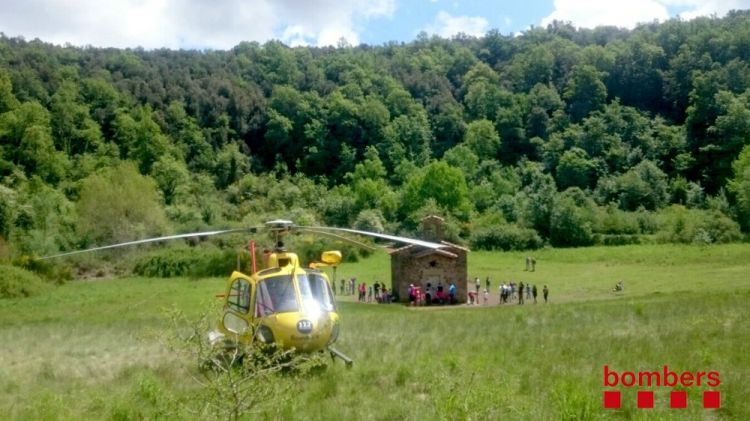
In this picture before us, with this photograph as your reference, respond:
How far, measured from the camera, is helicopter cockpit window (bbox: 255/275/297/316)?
1238cm

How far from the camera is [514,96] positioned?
13550 cm

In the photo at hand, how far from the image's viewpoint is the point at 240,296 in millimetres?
13359

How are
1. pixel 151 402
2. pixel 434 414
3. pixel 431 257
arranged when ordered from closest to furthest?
pixel 434 414
pixel 151 402
pixel 431 257

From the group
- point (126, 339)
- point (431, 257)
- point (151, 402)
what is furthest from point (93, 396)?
point (431, 257)

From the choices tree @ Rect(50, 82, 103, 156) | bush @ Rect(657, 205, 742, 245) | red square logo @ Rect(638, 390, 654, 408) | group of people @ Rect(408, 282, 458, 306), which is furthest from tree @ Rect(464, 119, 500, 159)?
red square logo @ Rect(638, 390, 654, 408)

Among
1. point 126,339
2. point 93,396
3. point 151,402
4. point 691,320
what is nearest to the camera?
point 151,402

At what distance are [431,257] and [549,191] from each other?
39.4m

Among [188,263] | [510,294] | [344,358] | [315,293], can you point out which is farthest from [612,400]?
[188,263]

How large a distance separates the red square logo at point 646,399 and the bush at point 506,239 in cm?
5923

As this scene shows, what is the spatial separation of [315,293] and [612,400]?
578 centimetres

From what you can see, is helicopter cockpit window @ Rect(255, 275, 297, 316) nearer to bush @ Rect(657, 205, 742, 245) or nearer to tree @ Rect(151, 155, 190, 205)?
bush @ Rect(657, 205, 742, 245)

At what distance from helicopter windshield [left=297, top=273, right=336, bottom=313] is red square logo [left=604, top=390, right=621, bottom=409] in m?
5.31

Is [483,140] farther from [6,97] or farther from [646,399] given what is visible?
[646,399]

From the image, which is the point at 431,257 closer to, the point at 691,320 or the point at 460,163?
the point at 691,320
